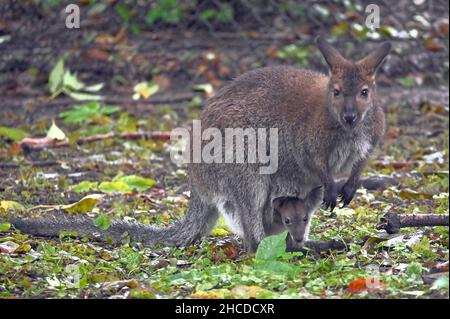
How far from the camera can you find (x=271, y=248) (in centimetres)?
495

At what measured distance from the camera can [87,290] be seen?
4.68 metres

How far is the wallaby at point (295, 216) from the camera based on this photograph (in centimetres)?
529

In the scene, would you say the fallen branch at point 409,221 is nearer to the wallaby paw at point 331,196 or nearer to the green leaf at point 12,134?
the wallaby paw at point 331,196

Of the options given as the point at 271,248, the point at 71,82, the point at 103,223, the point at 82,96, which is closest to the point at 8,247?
the point at 103,223

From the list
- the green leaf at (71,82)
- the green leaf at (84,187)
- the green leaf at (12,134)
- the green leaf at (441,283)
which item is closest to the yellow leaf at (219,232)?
the green leaf at (84,187)

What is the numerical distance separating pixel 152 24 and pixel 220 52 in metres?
0.84

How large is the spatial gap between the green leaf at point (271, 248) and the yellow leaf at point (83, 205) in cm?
169

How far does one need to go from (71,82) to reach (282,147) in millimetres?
4071

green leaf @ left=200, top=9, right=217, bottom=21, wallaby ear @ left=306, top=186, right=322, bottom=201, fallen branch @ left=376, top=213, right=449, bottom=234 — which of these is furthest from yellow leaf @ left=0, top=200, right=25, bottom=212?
green leaf @ left=200, top=9, right=217, bottom=21

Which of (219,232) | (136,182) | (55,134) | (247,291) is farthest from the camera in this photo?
(55,134)

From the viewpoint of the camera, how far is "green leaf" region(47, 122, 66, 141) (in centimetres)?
779

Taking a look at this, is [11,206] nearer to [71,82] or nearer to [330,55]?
[330,55]

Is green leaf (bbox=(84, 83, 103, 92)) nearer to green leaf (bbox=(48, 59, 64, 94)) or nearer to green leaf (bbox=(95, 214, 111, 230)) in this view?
green leaf (bbox=(48, 59, 64, 94))

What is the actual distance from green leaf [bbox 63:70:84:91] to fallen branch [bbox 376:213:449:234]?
4391 millimetres
